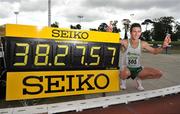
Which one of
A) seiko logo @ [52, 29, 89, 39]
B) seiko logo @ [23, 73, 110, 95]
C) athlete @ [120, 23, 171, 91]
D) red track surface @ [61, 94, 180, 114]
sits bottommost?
red track surface @ [61, 94, 180, 114]

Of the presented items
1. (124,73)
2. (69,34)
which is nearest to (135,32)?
(124,73)

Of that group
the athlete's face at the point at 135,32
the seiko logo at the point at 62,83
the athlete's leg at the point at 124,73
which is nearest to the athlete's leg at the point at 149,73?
the athlete's leg at the point at 124,73

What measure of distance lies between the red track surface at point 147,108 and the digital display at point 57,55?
98 centimetres

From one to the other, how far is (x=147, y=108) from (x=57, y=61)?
85.0 inches

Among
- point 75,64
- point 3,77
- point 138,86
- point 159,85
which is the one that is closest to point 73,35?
point 75,64

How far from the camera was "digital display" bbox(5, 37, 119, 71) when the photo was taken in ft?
21.8

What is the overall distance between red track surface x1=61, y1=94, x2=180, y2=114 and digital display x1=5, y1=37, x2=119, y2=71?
0.98m

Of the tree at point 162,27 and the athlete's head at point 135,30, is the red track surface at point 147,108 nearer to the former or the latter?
the athlete's head at point 135,30

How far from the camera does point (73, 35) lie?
723 centimetres

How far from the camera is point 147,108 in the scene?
7348mm

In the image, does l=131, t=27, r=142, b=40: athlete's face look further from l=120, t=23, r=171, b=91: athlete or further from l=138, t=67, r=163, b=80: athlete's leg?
l=138, t=67, r=163, b=80: athlete's leg

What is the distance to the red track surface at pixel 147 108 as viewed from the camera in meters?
7.01

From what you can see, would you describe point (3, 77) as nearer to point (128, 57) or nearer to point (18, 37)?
point (18, 37)

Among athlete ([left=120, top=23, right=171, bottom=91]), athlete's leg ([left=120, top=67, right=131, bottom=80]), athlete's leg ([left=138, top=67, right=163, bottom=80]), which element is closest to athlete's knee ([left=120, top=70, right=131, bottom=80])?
athlete's leg ([left=120, top=67, right=131, bottom=80])
